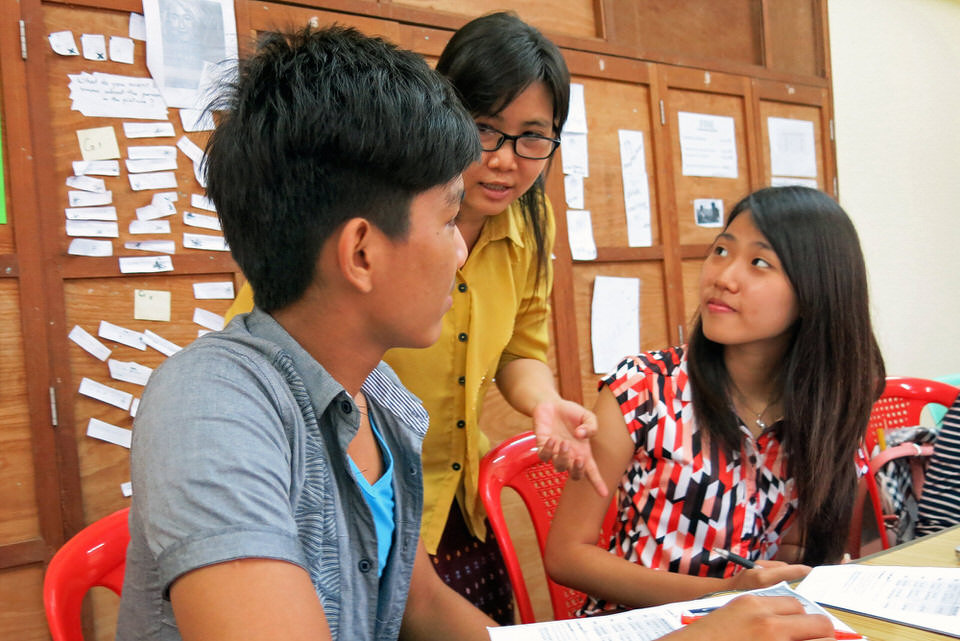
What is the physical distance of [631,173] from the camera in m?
3.14

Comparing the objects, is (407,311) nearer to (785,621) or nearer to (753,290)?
(785,621)

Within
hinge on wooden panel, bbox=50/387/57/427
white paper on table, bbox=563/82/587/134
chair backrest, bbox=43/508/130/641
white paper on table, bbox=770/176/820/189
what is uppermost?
white paper on table, bbox=563/82/587/134

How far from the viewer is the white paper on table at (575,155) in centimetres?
293

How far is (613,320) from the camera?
3.05 metres

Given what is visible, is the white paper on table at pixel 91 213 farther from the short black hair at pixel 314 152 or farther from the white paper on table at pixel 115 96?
the short black hair at pixel 314 152

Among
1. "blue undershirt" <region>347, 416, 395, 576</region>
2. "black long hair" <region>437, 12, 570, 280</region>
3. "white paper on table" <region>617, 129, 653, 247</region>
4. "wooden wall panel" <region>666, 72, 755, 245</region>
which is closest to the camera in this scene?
"blue undershirt" <region>347, 416, 395, 576</region>

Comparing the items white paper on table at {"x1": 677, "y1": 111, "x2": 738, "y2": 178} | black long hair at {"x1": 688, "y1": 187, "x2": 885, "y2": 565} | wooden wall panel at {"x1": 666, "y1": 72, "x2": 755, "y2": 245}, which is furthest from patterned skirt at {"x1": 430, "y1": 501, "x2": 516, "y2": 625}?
white paper on table at {"x1": 677, "y1": 111, "x2": 738, "y2": 178}

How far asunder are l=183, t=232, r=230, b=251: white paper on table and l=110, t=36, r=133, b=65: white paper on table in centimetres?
47

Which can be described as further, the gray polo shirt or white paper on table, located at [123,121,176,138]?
white paper on table, located at [123,121,176,138]

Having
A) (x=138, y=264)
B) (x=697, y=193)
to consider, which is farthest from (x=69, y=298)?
(x=697, y=193)

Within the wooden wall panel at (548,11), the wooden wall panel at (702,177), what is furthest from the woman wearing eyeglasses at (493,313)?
the wooden wall panel at (702,177)

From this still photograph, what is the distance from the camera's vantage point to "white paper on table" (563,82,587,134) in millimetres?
2947

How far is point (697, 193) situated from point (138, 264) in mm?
2299

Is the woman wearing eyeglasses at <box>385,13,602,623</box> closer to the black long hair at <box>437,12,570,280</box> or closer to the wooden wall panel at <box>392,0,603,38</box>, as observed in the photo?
the black long hair at <box>437,12,570,280</box>
